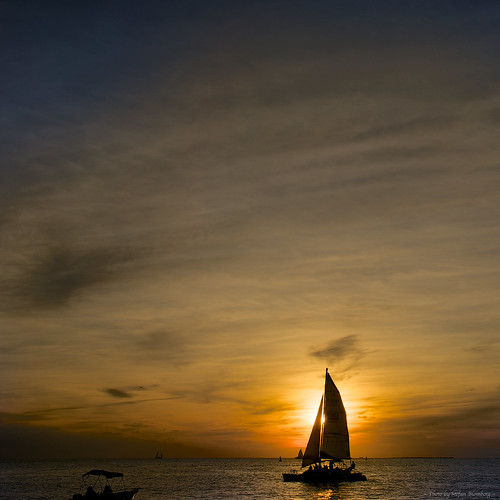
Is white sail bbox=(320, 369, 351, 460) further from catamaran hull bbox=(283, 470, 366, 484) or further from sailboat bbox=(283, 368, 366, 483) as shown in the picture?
catamaran hull bbox=(283, 470, 366, 484)

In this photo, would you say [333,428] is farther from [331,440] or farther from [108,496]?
[108,496]

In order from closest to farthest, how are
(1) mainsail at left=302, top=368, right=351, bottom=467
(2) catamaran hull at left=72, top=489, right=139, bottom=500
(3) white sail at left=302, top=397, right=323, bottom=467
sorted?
(2) catamaran hull at left=72, top=489, right=139, bottom=500 < (1) mainsail at left=302, top=368, right=351, bottom=467 < (3) white sail at left=302, top=397, right=323, bottom=467

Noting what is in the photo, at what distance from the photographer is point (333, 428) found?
108938 millimetres

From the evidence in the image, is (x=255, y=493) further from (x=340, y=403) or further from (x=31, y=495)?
(x=31, y=495)

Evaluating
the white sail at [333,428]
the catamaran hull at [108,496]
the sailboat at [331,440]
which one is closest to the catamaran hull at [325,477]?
the sailboat at [331,440]

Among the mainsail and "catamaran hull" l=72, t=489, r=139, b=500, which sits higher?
the mainsail

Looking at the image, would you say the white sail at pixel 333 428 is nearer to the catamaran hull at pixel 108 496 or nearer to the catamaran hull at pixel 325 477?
the catamaran hull at pixel 325 477

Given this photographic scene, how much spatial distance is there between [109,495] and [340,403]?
162 feet

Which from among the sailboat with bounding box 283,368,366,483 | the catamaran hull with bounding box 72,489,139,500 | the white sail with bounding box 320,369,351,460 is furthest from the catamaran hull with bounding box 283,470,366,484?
the catamaran hull with bounding box 72,489,139,500

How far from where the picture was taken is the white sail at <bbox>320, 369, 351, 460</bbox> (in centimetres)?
10881

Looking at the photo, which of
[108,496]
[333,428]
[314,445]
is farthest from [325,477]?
[108,496]

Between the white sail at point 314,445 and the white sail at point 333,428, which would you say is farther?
the white sail at point 314,445

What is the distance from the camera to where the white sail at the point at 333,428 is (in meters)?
109

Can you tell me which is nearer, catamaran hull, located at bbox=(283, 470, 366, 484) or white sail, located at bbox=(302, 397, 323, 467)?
catamaran hull, located at bbox=(283, 470, 366, 484)
